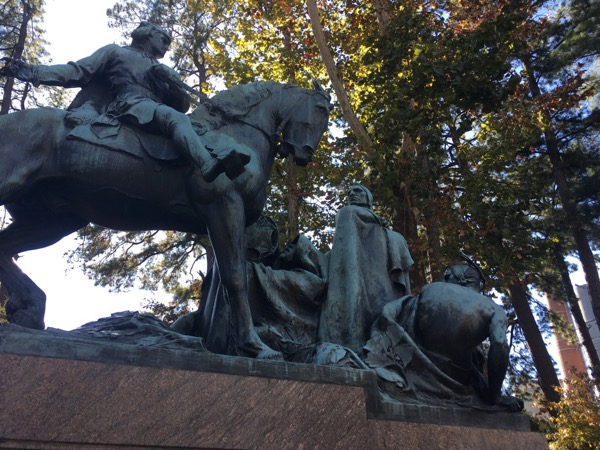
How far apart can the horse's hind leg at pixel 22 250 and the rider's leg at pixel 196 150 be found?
1135 mm

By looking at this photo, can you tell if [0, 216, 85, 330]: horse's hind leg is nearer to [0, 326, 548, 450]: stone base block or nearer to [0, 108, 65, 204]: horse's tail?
[0, 108, 65, 204]: horse's tail

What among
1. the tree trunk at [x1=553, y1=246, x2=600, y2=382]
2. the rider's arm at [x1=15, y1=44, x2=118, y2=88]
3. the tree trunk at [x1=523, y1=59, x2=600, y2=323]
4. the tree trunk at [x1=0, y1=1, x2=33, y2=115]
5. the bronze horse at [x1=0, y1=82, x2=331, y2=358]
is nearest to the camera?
the bronze horse at [x1=0, y1=82, x2=331, y2=358]

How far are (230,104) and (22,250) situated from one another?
1.95 m

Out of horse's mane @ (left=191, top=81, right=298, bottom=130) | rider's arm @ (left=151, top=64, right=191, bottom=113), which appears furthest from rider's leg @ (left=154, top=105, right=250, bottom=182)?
rider's arm @ (left=151, top=64, right=191, bottom=113)

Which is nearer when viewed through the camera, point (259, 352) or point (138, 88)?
point (259, 352)

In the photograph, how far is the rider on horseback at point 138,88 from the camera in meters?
4.17

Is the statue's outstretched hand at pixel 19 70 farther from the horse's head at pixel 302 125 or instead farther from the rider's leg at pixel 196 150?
the horse's head at pixel 302 125

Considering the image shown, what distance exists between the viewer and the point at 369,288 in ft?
A: 17.0

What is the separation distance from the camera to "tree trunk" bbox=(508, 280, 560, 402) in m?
16.8

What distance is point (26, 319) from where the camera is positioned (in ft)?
13.4

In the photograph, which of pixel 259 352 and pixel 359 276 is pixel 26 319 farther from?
pixel 359 276

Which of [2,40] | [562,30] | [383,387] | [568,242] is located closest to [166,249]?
[2,40]

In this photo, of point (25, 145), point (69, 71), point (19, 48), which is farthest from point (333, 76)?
point (19, 48)

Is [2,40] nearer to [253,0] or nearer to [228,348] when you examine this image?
[253,0]
